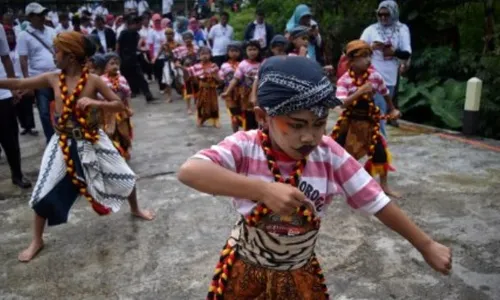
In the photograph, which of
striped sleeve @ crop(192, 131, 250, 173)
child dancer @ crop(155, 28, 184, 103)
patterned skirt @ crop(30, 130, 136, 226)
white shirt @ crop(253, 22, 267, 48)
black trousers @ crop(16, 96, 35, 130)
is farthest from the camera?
child dancer @ crop(155, 28, 184, 103)

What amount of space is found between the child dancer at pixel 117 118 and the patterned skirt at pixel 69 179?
164 cm

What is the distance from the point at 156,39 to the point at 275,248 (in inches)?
424

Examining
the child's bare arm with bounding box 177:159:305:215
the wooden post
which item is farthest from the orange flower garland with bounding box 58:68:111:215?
the wooden post

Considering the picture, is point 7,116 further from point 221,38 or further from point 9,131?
point 221,38

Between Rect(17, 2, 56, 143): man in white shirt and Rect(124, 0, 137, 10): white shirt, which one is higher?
Rect(124, 0, 137, 10): white shirt

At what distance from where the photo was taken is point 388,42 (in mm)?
6586

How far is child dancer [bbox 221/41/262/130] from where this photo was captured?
669 cm

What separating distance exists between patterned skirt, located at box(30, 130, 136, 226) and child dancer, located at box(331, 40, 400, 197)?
6.55 feet

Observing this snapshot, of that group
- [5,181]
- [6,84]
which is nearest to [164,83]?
[5,181]

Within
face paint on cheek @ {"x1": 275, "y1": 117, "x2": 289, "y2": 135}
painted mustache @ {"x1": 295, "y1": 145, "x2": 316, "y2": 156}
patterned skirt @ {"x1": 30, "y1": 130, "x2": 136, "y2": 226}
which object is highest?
face paint on cheek @ {"x1": 275, "y1": 117, "x2": 289, "y2": 135}

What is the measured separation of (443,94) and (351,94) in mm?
4686

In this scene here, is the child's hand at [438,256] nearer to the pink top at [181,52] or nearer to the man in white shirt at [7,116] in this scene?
the man in white shirt at [7,116]

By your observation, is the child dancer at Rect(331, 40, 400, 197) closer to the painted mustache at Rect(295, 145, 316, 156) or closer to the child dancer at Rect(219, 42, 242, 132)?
the child dancer at Rect(219, 42, 242, 132)

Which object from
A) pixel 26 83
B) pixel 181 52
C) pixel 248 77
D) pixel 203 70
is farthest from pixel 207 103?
pixel 26 83
